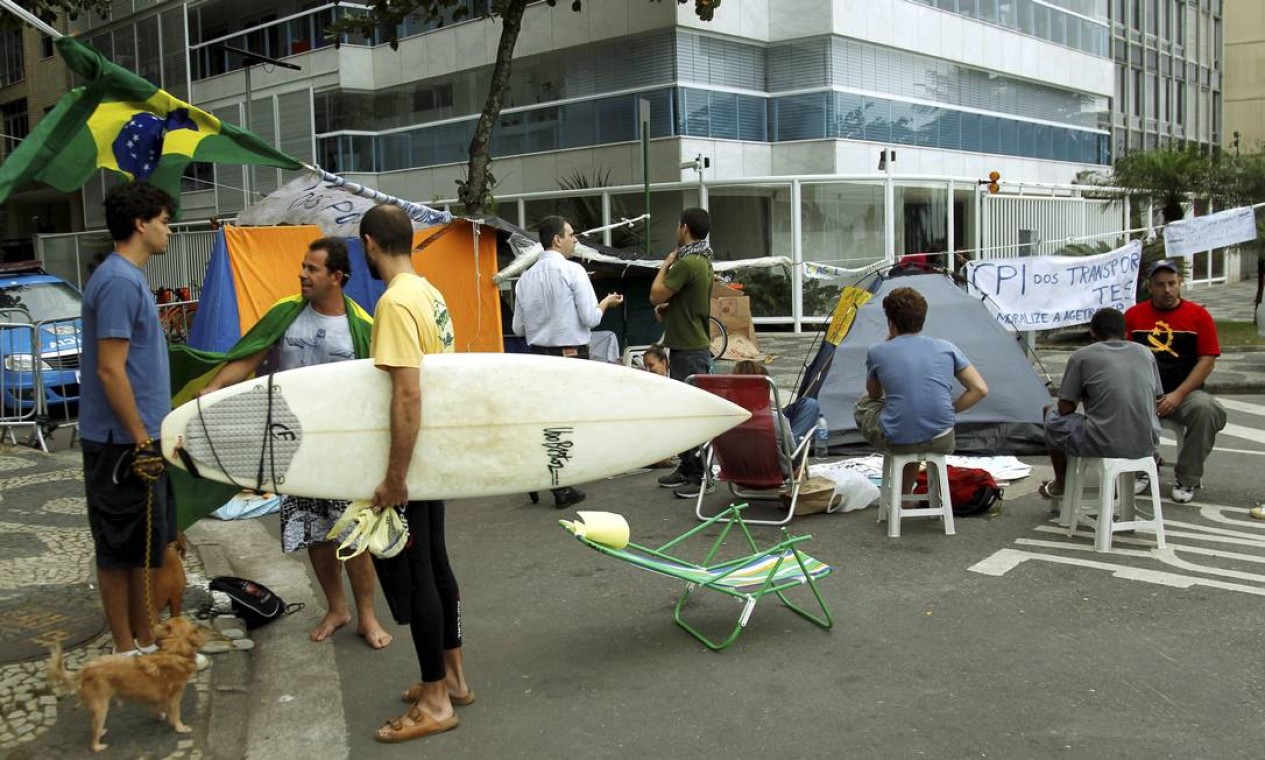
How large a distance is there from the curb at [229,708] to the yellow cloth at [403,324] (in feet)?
4.98

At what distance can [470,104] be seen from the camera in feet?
81.6

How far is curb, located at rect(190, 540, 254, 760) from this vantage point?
392 cm

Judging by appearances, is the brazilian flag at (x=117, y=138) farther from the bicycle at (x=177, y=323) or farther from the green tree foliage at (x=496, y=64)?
the bicycle at (x=177, y=323)

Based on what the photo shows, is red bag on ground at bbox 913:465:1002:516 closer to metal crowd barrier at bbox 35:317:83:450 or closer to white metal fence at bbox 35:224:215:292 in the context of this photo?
metal crowd barrier at bbox 35:317:83:450

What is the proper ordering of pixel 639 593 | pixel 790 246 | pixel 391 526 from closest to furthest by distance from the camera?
pixel 391 526 < pixel 639 593 < pixel 790 246

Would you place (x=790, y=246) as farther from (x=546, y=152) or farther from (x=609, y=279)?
(x=609, y=279)

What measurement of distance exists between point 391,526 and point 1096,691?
2668mm

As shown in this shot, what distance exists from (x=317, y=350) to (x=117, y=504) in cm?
106

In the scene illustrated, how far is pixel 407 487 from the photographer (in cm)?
383

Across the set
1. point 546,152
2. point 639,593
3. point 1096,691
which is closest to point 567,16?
point 546,152

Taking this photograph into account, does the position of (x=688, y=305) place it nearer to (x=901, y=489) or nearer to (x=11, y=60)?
(x=901, y=489)

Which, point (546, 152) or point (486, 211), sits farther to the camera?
point (546, 152)

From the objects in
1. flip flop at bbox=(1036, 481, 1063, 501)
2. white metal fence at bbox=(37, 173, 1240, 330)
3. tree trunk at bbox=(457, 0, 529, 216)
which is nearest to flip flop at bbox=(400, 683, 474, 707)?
flip flop at bbox=(1036, 481, 1063, 501)

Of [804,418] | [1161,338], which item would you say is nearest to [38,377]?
[804,418]
